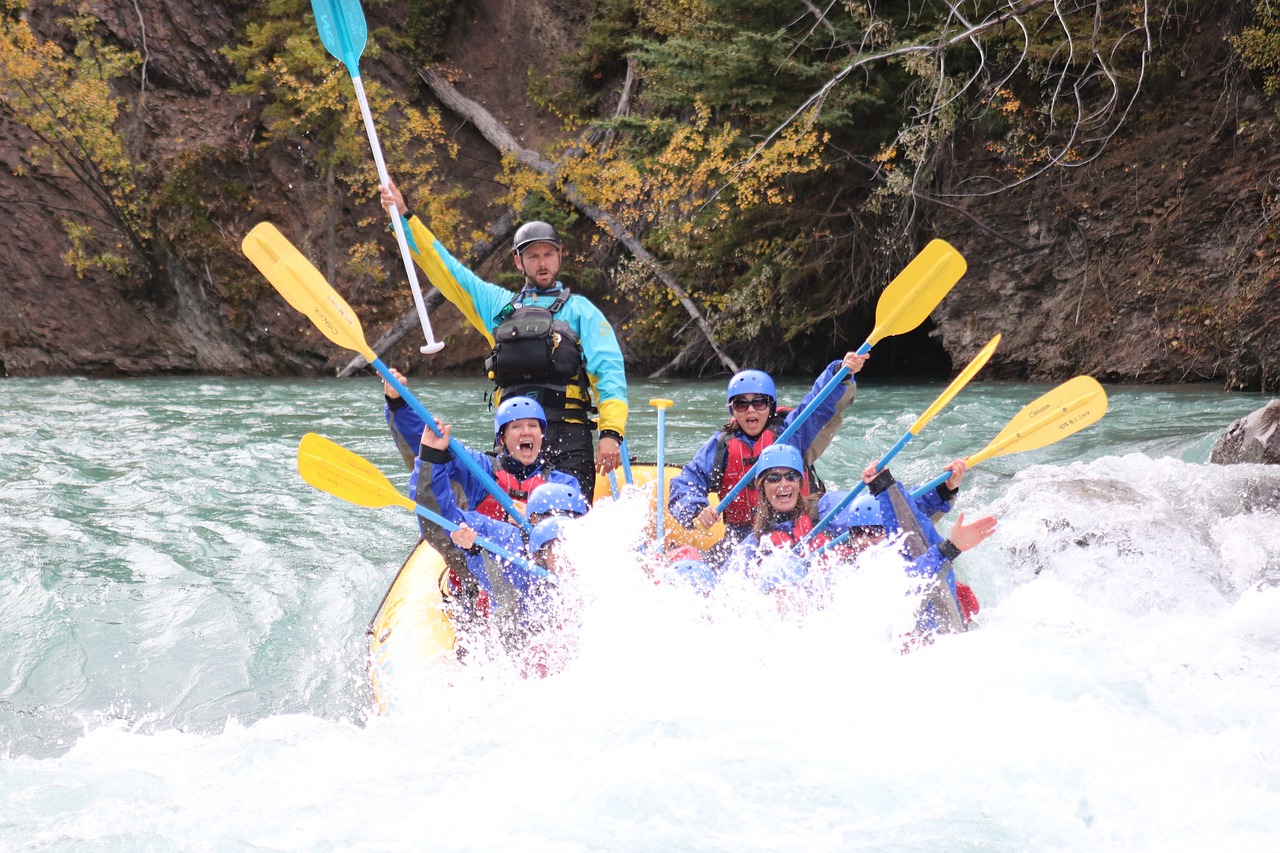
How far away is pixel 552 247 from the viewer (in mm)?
4238

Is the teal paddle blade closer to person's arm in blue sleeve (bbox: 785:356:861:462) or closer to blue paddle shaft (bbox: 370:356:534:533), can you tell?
blue paddle shaft (bbox: 370:356:534:533)

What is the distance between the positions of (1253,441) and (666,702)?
4011 mm

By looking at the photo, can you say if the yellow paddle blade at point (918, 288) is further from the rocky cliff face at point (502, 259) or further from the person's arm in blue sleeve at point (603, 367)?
the rocky cliff face at point (502, 259)

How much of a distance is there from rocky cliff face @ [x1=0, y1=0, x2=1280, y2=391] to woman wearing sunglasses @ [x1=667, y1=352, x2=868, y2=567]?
512 cm

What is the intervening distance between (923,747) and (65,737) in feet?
8.61

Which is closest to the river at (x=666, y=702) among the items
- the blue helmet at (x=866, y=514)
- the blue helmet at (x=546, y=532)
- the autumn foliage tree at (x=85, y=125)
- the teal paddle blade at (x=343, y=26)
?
the blue helmet at (x=546, y=532)

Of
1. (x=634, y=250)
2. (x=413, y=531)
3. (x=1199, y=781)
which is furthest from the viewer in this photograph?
(x=634, y=250)

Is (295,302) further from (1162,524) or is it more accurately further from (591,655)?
(1162,524)

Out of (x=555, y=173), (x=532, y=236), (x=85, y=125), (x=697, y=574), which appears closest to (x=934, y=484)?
(x=697, y=574)

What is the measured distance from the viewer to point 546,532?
355 cm

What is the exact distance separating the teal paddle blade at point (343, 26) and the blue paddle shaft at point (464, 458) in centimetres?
167

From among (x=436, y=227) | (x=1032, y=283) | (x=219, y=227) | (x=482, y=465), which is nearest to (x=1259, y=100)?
(x=1032, y=283)

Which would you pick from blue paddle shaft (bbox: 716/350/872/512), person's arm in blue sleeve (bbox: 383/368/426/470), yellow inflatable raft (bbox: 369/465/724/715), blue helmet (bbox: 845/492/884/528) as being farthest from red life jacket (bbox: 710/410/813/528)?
person's arm in blue sleeve (bbox: 383/368/426/470)

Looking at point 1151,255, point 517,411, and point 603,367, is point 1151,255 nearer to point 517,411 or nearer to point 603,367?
point 603,367
